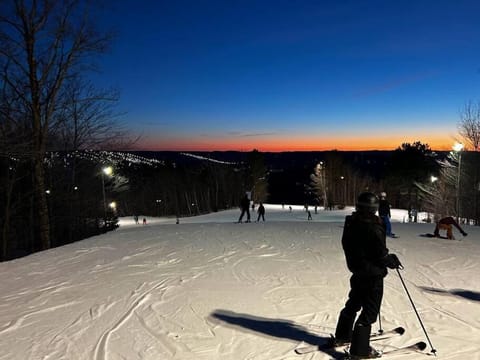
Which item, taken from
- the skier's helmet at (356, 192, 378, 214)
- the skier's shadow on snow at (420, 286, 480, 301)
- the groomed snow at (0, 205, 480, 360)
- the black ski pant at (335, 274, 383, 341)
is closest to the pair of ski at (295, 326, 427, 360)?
the groomed snow at (0, 205, 480, 360)

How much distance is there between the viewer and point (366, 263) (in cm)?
341

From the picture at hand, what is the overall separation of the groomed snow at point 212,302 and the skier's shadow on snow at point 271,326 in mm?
15

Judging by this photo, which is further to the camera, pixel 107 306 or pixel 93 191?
pixel 93 191

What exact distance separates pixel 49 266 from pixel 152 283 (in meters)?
3.48

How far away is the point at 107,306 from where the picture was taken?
541cm

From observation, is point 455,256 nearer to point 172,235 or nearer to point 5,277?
point 172,235

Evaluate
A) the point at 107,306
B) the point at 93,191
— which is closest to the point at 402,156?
the point at 93,191

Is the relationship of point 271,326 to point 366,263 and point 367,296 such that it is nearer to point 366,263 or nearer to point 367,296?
point 367,296

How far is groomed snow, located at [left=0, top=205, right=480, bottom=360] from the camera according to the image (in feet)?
13.2

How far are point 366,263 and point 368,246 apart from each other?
0.18 meters

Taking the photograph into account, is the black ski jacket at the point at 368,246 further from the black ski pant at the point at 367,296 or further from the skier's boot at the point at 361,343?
the skier's boot at the point at 361,343

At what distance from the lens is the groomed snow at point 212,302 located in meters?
4.03

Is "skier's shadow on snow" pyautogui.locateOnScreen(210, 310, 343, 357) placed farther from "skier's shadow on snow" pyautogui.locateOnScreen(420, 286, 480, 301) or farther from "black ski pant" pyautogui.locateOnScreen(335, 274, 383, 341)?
"skier's shadow on snow" pyautogui.locateOnScreen(420, 286, 480, 301)

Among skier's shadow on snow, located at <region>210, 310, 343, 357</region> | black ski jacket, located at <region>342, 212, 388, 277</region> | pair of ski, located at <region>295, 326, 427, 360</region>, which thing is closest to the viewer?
black ski jacket, located at <region>342, 212, 388, 277</region>
